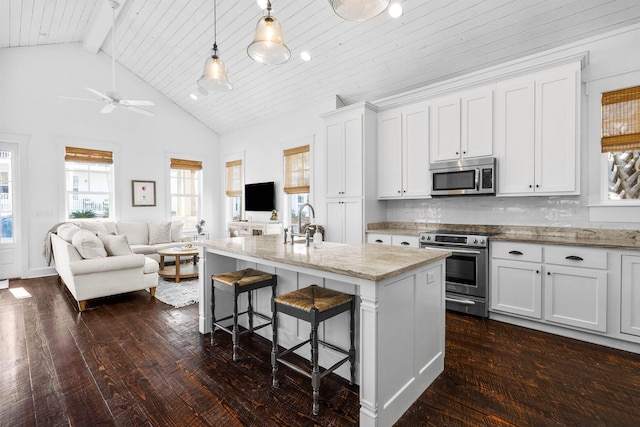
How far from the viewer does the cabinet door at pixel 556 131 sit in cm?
311

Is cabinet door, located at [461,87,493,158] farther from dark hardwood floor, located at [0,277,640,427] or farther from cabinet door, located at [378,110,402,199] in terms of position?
dark hardwood floor, located at [0,277,640,427]

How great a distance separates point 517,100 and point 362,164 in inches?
77.8

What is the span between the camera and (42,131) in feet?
18.4

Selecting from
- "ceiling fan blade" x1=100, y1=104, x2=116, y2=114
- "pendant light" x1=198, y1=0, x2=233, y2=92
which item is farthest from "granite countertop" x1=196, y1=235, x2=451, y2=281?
"ceiling fan blade" x1=100, y1=104, x2=116, y2=114

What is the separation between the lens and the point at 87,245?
385cm

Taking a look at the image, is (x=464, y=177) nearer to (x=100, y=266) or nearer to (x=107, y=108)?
(x=100, y=266)

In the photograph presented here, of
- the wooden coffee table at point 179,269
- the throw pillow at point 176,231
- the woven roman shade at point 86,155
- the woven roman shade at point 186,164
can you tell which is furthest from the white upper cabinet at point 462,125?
the woven roman shade at point 86,155

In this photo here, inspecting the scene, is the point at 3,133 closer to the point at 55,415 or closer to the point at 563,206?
the point at 55,415

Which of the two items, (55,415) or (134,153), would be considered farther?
(134,153)

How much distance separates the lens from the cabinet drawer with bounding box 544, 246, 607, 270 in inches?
109

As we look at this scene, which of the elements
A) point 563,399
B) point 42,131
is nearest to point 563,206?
point 563,399

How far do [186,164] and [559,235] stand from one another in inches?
287

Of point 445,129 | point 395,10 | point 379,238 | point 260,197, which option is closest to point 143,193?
point 260,197

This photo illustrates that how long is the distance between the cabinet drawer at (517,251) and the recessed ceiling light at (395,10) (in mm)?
2741
